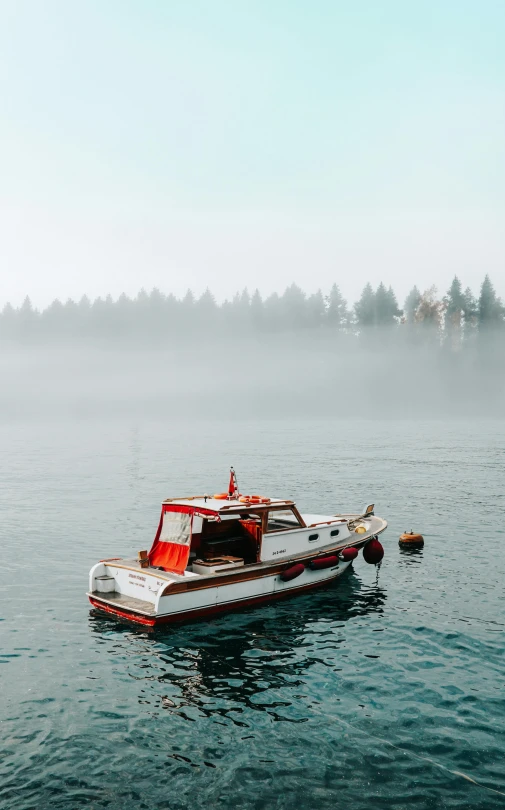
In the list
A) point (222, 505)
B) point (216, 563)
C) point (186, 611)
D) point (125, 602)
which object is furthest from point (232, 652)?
point (222, 505)

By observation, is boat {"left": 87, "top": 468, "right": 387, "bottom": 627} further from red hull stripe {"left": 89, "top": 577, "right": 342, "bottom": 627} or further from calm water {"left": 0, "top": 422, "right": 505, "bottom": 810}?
calm water {"left": 0, "top": 422, "right": 505, "bottom": 810}

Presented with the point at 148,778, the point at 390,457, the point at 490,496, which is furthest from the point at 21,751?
the point at 390,457

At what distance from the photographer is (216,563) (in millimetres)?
25109

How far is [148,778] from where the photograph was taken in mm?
14156

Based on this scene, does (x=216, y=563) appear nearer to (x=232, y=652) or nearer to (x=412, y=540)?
(x=232, y=652)

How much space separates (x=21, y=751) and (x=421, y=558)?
23.6 meters

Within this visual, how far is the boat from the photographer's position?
2320cm

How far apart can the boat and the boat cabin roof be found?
0.04 meters

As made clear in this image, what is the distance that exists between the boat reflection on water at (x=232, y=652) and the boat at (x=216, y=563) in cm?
65

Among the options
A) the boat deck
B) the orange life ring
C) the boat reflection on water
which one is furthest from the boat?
the orange life ring

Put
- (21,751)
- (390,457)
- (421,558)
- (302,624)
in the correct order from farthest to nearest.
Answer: (390,457)
(421,558)
(302,624)
(21,751)

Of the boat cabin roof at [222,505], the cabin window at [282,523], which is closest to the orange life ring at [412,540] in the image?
the cabin window at [282,523]

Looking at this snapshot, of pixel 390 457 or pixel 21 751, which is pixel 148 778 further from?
pixel 390 457

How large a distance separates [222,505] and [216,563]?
2168 mm
